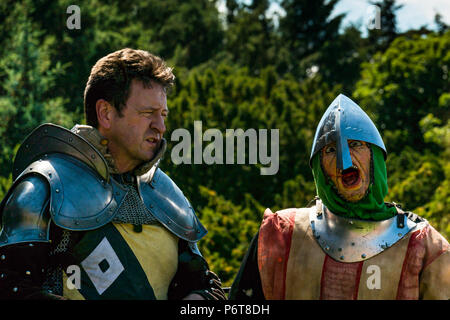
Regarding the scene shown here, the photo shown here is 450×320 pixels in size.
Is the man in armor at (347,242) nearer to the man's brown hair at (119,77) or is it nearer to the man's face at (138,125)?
the man's face at (138,125)

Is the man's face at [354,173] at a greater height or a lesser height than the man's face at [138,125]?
lesser

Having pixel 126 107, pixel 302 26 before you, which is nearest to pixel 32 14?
pixel 126 107

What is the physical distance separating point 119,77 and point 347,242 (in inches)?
48.4

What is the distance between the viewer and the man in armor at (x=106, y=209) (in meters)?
2.92

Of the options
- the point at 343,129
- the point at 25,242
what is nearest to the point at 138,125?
the point at 25,242

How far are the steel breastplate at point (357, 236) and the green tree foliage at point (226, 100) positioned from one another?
18.7ft

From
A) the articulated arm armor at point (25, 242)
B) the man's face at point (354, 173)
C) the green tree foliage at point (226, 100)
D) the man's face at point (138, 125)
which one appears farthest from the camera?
the green tree foliage at point (226, 100)


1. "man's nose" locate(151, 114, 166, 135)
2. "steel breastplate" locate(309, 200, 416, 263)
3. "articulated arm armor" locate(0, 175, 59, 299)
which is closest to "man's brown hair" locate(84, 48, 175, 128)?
"man's nose" locate(151, 114, 166, 135)

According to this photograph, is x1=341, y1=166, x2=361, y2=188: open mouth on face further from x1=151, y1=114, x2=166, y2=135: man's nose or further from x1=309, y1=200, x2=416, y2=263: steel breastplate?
x1=151, y1=114, x2=166, y2=135: man's nose

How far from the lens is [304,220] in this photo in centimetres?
311

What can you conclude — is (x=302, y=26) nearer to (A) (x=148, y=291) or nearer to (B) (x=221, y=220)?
(B) (x=221, y=220)

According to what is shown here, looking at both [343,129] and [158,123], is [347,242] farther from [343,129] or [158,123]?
[158,123]

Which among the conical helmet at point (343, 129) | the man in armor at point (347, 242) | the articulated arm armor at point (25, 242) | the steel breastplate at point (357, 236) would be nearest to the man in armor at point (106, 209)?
the articulated arm armor at point (25, 242)

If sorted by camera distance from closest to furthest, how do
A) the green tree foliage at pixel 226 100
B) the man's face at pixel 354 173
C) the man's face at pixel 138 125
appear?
the man's face at pixel 354 173, the man's face at pixel 138 125, the green tree foliage at pixel 226 100
